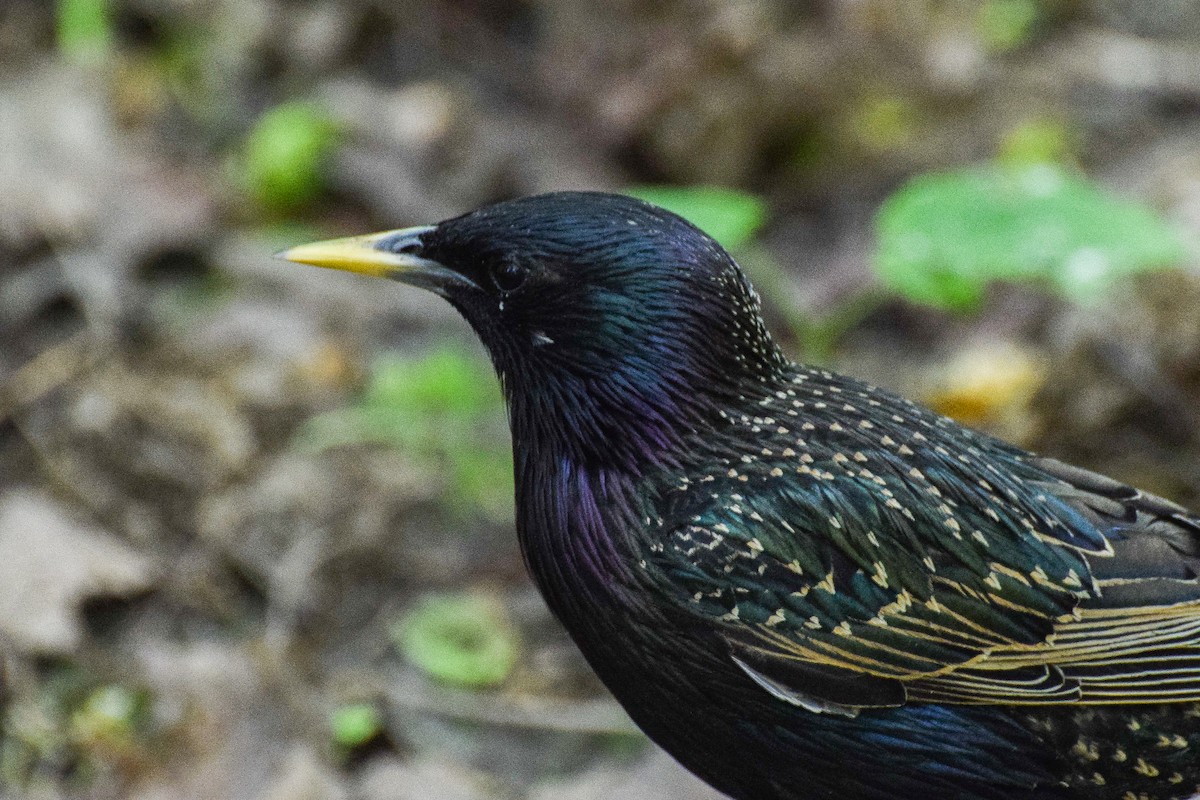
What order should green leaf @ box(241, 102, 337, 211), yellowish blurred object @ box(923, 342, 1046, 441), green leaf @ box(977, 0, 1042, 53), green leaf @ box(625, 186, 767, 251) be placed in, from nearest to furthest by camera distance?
green leaf @ box(625, 186, 767, 251)
yellowish blurred object @ box(923, 342, 1046, 441)
green leaf @ box(241, 102, 337, 211)
green leaf @ box(977, 0, 1042, 53)

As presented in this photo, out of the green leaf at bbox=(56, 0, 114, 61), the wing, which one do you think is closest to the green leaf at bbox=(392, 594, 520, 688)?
the wing

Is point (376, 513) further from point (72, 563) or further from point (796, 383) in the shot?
point (796, 383)

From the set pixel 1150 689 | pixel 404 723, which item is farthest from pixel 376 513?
pixel 1150 689

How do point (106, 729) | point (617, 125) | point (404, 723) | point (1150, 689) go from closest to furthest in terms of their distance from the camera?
point (1150, 689) → point (106, 729) → point (404, 723) → point (617, 125)

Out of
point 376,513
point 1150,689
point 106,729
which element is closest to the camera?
point 1150,689

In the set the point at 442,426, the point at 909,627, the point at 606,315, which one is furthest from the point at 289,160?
the point at 909,627

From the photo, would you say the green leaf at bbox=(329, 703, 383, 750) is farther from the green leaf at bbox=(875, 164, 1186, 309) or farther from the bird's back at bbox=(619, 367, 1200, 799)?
the green leaf at bbox=(875, 164, 1186, 309)

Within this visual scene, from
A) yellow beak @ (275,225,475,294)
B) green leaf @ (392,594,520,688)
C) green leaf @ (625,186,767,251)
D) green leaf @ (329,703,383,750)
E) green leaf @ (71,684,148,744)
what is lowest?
green leaf @ (71,684,148,744)
